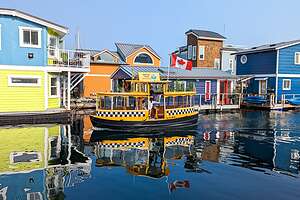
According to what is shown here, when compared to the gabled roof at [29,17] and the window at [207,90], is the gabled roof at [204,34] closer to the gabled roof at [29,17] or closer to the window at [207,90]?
the window at [207,90]

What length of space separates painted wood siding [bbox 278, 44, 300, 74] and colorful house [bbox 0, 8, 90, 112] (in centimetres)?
2388

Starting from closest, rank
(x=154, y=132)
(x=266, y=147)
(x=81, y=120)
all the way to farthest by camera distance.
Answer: (x=266, y=147)
(x=154, y=132)
(x=81, y=120)

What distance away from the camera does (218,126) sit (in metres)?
22.8

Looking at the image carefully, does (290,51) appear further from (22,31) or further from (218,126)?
(22,31)

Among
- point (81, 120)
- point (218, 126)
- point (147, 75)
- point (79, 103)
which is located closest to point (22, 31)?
point (81, 120)

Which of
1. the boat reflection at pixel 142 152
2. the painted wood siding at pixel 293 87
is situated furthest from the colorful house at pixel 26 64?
the painted wood siding at pixel 293 87

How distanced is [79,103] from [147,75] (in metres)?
12.9

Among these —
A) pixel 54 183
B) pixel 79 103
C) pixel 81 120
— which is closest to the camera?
pixel 54 183

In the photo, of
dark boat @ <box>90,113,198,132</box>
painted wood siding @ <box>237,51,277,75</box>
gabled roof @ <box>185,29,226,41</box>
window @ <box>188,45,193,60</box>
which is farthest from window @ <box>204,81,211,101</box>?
window @ <box>188,45,193,60</box>

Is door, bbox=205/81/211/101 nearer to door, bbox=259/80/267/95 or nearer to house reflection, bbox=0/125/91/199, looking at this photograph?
door, bbox=259/80/267/95

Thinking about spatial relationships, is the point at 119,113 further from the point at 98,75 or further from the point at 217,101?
the point at 98,75

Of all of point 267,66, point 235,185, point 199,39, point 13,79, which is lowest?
point 235,185

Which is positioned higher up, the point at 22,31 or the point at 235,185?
the point at 22,31

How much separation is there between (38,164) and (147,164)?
4081 millimetres
